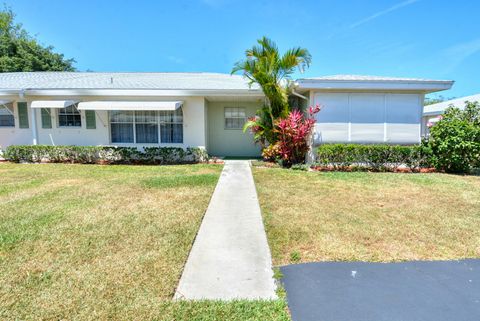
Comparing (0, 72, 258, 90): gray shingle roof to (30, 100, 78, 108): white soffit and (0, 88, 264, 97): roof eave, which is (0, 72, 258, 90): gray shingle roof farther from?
(30, 100, 78, 108): white soffit

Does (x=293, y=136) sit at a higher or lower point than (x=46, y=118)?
lower

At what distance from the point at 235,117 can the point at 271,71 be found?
13.7ft

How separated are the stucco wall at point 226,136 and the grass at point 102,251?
7.25m

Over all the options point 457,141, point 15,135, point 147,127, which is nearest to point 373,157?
point 457,141

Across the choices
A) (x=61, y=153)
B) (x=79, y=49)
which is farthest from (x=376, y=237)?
(x=79, y=49)

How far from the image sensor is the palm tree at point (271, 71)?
11297 mm

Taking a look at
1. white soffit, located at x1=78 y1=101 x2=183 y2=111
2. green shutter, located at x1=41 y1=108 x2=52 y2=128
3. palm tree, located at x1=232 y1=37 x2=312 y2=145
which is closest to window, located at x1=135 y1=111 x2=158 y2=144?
white soffit, located at x1=78 y1=101 x2=183 y2=111


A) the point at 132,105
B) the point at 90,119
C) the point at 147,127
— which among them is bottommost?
the point at 147,127

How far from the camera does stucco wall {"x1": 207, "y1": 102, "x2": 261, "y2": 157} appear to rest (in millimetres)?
14914

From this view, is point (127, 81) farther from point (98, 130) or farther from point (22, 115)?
point (22, 115)

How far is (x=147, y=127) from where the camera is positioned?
1341 cm

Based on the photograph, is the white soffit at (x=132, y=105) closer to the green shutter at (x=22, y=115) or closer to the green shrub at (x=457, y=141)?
the green shutter at (x=22, y=115)

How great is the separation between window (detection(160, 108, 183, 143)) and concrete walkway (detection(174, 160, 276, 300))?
7.69 metres

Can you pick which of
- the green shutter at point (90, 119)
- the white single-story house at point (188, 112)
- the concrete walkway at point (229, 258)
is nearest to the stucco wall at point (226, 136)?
the white single-story house at point (188, 112)
